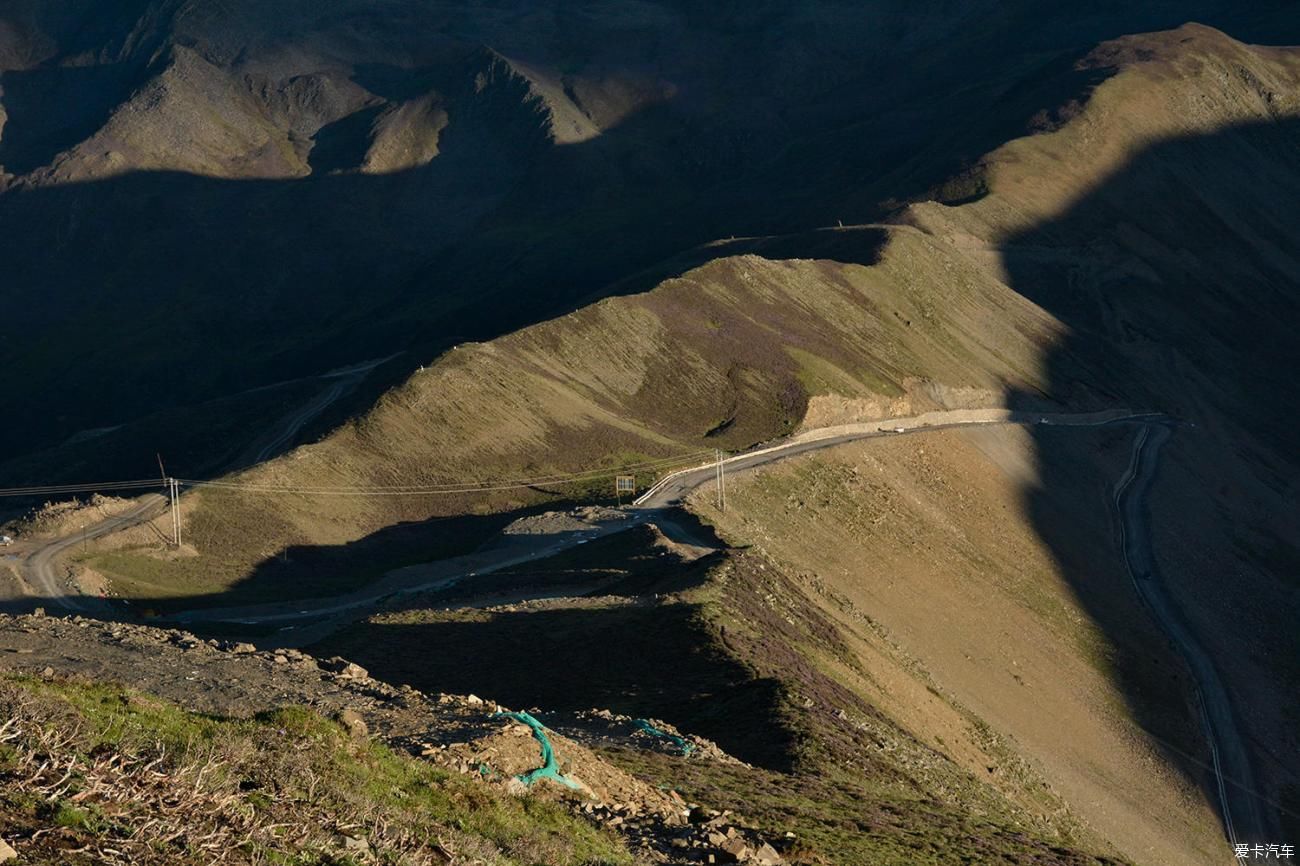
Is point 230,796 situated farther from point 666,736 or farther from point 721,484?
point 721,484

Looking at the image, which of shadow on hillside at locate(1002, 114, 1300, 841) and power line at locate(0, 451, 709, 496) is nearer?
shadow on hillside at locate(1002, 114, 1300, 841)

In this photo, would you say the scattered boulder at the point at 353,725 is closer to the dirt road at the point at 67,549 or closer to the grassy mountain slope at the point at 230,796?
the grassy mountain slope at the point at 230,796

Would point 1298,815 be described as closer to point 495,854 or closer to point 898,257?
point 495,854

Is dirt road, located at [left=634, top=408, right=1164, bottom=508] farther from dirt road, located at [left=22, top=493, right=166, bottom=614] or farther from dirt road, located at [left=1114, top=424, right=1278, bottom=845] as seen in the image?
dirt road, located at [left=22, top=493, right=166, bottom=614]

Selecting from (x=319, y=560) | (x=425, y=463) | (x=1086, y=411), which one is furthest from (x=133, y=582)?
(x=1086, y=411)

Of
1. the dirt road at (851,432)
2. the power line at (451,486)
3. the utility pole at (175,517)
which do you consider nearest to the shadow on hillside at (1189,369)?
the dirt road at (851,432)

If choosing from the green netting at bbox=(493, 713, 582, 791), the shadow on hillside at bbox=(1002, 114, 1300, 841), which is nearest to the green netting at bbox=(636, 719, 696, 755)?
the green netting at bbox=(493, 713, 582, 791)
